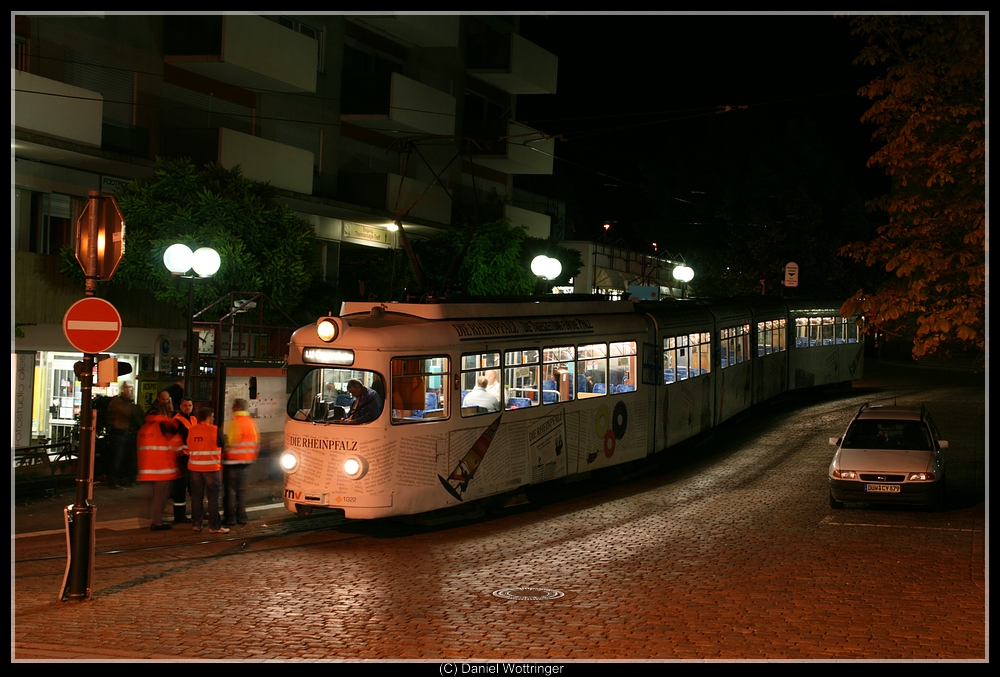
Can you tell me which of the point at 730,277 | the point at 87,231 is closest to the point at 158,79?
the point at 87,231

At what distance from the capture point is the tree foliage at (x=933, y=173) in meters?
11.8

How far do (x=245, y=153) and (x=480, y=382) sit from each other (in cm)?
1193

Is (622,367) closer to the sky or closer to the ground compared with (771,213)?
closer to the ground

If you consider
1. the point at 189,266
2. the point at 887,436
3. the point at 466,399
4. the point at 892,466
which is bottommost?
the point at 892,466

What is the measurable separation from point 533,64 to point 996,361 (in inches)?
1204

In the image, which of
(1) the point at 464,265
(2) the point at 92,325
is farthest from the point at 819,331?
(2) the point at 92,325

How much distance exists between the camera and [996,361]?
29.8ft

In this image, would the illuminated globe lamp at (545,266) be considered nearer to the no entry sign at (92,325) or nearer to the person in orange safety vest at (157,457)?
the person in orange safety vest at (157,457)

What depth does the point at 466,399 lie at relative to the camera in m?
13.8

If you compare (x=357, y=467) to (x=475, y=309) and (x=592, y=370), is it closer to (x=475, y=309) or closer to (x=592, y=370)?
(x=475, y=309)

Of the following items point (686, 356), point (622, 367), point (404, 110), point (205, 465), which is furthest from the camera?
point (404, 110)

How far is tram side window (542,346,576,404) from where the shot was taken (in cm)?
1547

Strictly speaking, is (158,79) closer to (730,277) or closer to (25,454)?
(25,454)

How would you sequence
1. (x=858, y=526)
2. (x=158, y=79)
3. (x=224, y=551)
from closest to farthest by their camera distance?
(x=224, y=551)
(x=858, y=526)
(x=158, y=79)
